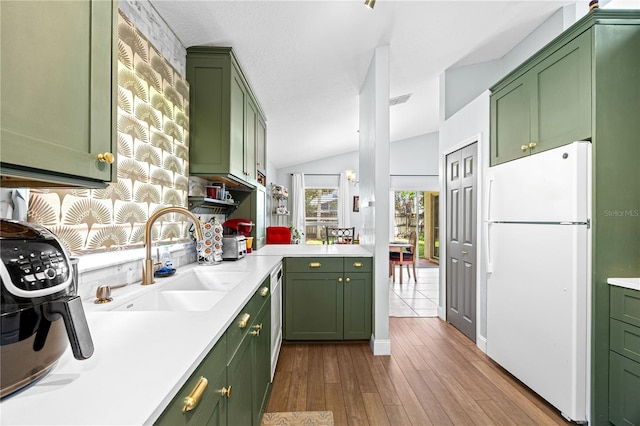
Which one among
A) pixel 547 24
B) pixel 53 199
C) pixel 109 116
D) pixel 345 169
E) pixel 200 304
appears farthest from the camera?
pixel 345 169

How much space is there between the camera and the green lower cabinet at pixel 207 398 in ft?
2.14

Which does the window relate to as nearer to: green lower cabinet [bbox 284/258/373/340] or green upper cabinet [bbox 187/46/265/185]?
green lower cabinet [bbox 284/258/373/340]

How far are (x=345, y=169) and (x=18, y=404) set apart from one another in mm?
7773

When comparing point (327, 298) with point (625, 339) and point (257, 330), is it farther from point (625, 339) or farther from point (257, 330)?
point (625, 339)

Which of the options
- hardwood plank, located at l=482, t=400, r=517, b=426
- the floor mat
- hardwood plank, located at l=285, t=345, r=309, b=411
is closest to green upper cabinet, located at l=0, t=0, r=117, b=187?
the floor mat

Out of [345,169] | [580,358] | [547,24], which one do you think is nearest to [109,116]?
[580,358]

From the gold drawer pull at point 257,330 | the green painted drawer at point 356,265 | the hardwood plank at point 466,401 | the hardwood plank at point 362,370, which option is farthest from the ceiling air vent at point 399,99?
the gold drawer pull at point 257,330

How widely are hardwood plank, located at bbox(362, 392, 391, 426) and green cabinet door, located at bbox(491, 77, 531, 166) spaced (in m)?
2.10

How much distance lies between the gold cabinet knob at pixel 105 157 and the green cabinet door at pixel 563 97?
2.39 metres

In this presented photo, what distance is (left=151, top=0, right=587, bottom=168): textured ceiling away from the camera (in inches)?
81.0

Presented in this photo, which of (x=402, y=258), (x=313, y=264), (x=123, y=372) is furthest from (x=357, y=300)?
(x=402, y=258)

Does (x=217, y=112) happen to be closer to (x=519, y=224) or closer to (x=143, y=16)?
(x=143, y=16)

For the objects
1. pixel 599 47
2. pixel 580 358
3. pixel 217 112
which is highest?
pixel 599 47

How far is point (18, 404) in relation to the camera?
54cm
